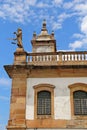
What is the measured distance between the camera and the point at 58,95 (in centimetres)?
2205

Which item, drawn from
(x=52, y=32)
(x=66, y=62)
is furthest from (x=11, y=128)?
(x=52, y=32)

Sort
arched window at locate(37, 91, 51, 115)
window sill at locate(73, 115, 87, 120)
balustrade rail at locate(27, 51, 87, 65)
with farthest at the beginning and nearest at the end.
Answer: balustrade rail at locate(27, 51, 87, 65) < arched window at locate(37, 91, 51, 115) < window sill at locate(73, 115, 87, 120)

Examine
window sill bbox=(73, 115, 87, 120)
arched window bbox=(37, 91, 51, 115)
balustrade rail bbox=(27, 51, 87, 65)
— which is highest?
balustrade rail bbox=(27, 51, 87, 65)

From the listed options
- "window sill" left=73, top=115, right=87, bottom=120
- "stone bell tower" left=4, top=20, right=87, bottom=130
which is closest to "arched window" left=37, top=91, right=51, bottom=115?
"stone bell tower" left=4, top=20, right=87, bottom=130

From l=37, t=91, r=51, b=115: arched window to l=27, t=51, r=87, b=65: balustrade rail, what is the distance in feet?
7.58

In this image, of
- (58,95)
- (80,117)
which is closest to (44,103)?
(58,95)

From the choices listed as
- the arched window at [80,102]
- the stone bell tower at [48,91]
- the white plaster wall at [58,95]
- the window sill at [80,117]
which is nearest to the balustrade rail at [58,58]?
the stone bell tower at [48,91]

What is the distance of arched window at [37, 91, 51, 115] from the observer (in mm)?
21797

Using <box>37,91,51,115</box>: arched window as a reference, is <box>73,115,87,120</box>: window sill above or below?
below

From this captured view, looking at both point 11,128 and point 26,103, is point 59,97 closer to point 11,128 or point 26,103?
point 26,103

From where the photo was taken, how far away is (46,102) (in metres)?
22.1

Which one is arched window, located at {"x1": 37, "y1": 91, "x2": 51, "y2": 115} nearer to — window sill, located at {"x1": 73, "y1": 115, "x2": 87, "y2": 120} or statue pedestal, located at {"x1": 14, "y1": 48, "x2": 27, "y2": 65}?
window sill, located at {"x1": 73, "y1": 115, "x2": 87, "y2": 120}

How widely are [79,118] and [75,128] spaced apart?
0.74 m

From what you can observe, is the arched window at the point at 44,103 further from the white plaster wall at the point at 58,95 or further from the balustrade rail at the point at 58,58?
the balustrade rail at the point at 58,58
